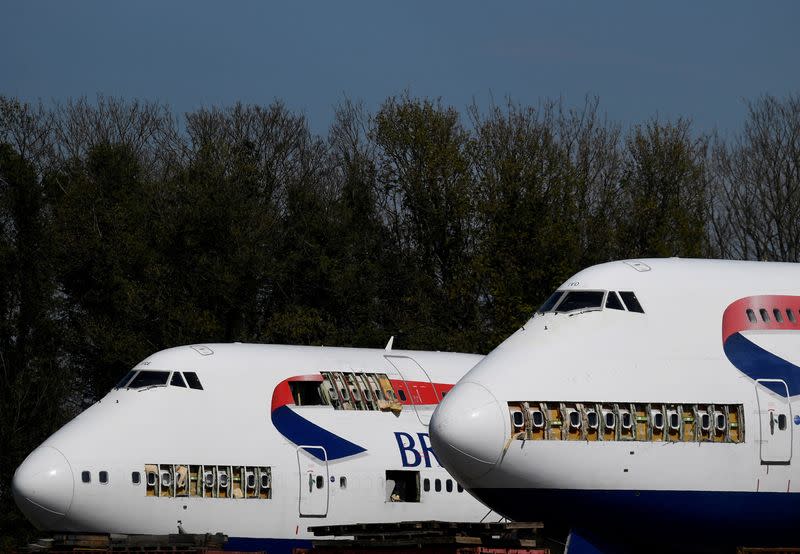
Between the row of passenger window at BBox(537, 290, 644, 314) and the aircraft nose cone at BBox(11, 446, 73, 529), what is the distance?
11.7 m

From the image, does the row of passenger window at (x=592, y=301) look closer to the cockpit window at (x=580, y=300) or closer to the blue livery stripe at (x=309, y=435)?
the cockpit window at (x=580, y=300)

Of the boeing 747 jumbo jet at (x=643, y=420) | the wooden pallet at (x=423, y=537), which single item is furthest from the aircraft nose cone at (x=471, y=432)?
the wooden pallet at (x=423, y=537)

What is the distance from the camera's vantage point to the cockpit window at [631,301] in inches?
1128

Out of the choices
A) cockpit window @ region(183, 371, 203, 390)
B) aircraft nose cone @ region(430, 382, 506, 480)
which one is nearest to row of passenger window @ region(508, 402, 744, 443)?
aircraft nose cone @ region(430, 382, 506, 480)

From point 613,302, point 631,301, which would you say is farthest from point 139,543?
point 631,301

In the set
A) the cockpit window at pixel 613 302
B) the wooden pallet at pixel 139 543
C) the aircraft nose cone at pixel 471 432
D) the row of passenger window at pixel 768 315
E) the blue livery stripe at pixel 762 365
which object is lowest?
the wooden pallet at pixel 139 543

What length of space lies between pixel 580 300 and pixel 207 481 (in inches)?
410

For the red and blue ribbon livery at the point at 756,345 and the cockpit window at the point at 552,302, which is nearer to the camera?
the red and blue ribbon livery at the point at 756,345

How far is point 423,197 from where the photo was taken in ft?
263

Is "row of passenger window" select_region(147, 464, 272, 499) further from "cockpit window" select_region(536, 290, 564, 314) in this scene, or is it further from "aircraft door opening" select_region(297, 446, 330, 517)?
"cockpit window" select_region(536, 290, 564, 314)

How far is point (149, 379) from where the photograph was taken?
35.4 metres

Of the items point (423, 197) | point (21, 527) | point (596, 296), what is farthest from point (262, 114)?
point (596, 296)

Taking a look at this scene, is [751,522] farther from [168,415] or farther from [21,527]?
[21,527]

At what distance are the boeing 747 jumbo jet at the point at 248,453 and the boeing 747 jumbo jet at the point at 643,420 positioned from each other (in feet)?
26.1
